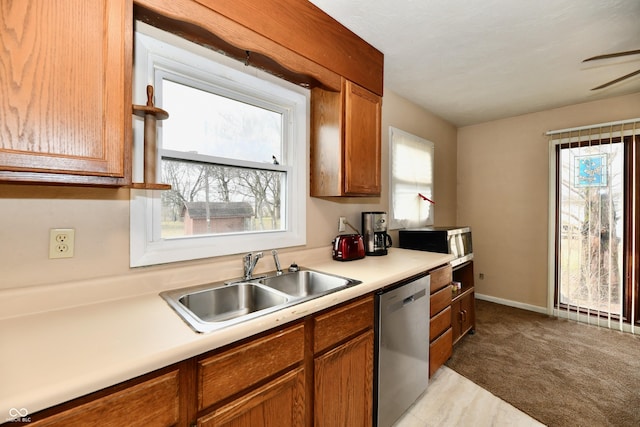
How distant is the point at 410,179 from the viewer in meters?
3.09

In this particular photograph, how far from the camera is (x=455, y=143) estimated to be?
159 inches

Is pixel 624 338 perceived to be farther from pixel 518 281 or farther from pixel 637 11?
pixel 637 11

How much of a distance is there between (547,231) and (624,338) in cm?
118

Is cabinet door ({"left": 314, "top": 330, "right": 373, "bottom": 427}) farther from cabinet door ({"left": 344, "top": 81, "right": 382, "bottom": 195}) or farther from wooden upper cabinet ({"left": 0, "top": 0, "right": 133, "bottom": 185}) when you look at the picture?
wooden upper cabinet ({"left": 0, "top": 0, "right": 133, "bottom": 185})

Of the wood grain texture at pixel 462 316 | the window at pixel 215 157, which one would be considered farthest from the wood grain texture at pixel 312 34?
the wood grain texture at pixel 462 316

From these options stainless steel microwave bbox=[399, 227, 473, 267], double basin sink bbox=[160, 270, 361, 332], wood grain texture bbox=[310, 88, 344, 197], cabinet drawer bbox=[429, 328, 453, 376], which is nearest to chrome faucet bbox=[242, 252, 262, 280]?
double basin sink bbox=[160, 270, 361, 332]

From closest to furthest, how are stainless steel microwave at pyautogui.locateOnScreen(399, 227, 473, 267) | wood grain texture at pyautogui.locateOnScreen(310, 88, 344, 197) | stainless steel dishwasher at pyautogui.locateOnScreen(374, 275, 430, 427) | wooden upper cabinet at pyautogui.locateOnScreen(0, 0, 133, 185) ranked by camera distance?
wooden upper cabinet at pyautogui.locateOnScreen(0, 0, 133, 185), stainless steel dishwasher at pyautogui.locateOnScreen(374, 275, 430, 427), wood grain texture at pyautogui.locateOnScreen(310, 88, 344, 197), stainless steel microwave at pyautogui.locateOnScreen(399, 227, 473, 267)

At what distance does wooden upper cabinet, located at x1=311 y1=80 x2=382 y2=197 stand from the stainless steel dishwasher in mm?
742

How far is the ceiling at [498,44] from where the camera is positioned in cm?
164

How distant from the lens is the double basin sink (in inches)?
50.7

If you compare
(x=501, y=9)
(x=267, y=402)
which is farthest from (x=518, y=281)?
(x=267, y=402)

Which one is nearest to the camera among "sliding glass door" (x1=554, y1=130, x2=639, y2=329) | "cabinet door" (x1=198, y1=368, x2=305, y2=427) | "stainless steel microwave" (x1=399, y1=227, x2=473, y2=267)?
"cabinet door" (x1=198, y1=368, x2=305, y2=427)

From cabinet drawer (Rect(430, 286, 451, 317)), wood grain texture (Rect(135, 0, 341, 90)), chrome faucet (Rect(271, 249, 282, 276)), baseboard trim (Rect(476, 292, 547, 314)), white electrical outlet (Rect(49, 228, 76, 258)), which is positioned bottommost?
baseboard trim (Rect(476, 292, 547, 314))

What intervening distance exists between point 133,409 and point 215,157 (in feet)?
3.92
